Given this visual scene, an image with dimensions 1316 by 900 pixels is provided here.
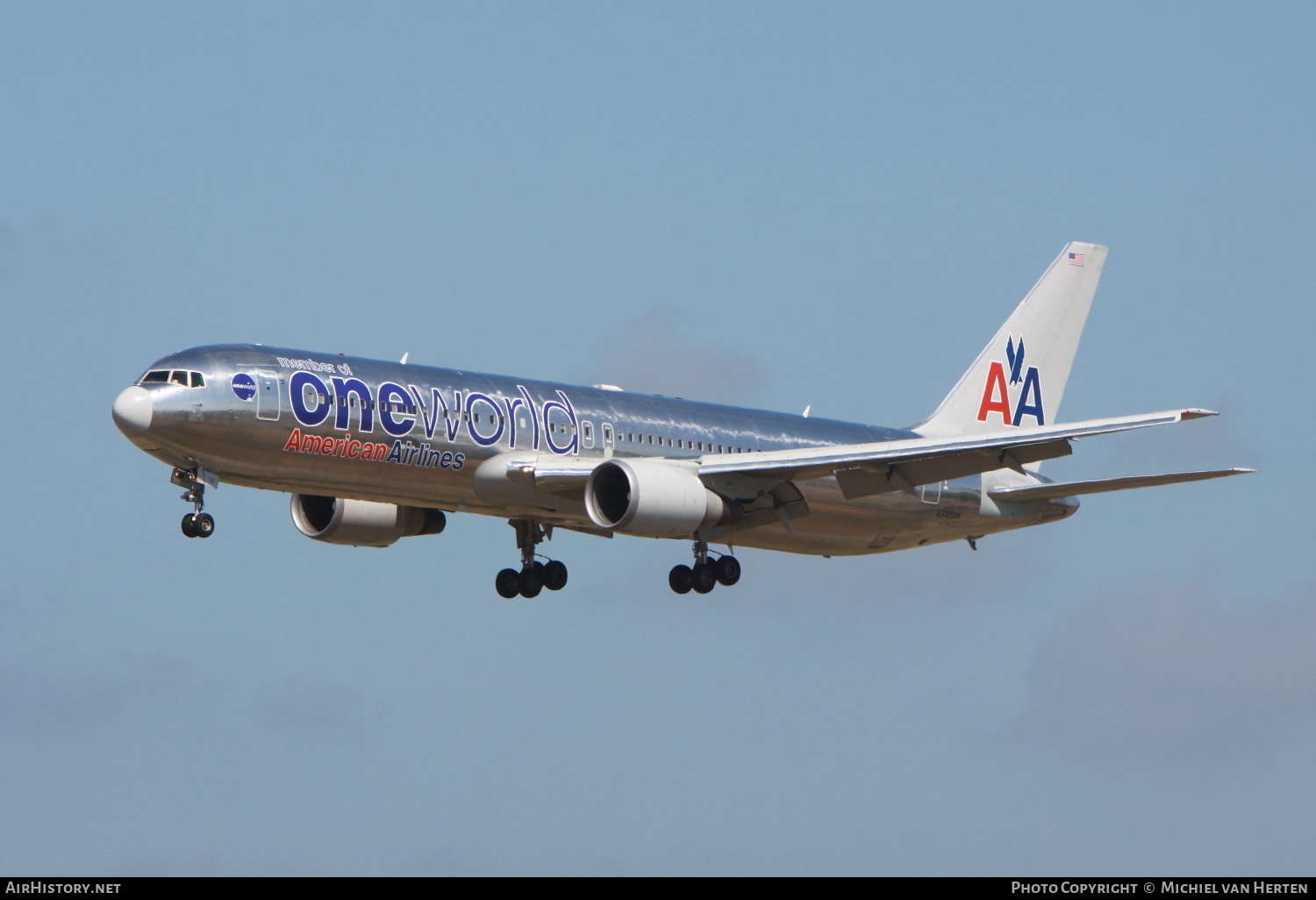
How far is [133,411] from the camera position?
39.8 metres

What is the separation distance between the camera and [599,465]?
4400cm

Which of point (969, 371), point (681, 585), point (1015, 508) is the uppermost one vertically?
point (969, 371)

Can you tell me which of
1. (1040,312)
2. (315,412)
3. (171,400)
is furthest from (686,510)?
(1040,312)

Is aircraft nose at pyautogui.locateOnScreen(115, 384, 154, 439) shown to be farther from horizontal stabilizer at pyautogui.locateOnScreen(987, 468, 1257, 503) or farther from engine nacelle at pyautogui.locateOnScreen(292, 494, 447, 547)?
horizontal stabilizer at pyautogui.locateOnScreen(987, 468, 1257, 503)

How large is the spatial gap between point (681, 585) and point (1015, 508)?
34.0ft

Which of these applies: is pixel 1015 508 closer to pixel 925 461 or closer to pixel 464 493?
A: pixel 925 461

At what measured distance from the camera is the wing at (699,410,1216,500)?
1718 inches

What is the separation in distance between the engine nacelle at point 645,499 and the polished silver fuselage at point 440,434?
4.32ft

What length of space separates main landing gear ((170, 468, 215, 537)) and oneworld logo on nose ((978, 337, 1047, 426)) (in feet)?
78.5

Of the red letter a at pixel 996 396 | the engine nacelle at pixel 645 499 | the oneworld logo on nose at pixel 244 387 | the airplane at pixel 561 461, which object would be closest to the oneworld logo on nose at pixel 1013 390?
the red letter a at pixel 996 396

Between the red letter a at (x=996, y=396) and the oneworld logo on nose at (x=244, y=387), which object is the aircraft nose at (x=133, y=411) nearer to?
the oneworld logo on nose at (x=244, y=387)

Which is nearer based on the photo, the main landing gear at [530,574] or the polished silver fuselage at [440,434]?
the polished silver fuselage at [440,434]

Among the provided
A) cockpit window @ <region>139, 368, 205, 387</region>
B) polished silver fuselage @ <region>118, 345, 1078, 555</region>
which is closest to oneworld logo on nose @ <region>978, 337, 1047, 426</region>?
polished silver fuselage @ <region>118, 345, 1078, 555</region>

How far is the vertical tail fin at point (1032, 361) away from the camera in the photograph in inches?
2192
